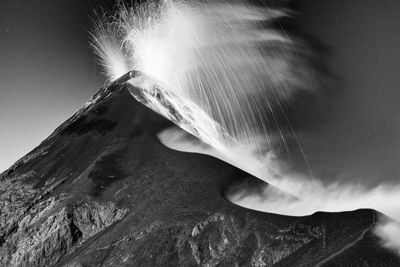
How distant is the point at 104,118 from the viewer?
8356 cm

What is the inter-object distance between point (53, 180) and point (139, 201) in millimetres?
17375

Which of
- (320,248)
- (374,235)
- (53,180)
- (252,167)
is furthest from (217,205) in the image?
(252,167)

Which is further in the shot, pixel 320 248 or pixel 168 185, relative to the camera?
pixel 168 185

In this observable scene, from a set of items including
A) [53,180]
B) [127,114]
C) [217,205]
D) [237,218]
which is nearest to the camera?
[237,218]

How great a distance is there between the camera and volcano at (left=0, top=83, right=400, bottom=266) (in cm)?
4022

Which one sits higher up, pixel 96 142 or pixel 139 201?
pixel 96 142

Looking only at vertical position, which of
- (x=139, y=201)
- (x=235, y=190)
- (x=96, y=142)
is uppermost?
(x=96, y=142)

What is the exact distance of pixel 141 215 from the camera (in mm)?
54344

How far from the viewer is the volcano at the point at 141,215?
40219 millimetres

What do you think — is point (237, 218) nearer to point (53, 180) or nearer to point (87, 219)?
point (87, 219)

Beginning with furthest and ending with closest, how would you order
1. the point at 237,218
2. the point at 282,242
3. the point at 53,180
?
the point at 53,180 < the point at 237,218 < the point at 282,242

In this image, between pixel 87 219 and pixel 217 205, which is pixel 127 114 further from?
pixel 217 205

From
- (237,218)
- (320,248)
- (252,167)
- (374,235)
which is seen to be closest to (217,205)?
(237,218)

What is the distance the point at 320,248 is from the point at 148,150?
37526 mm
